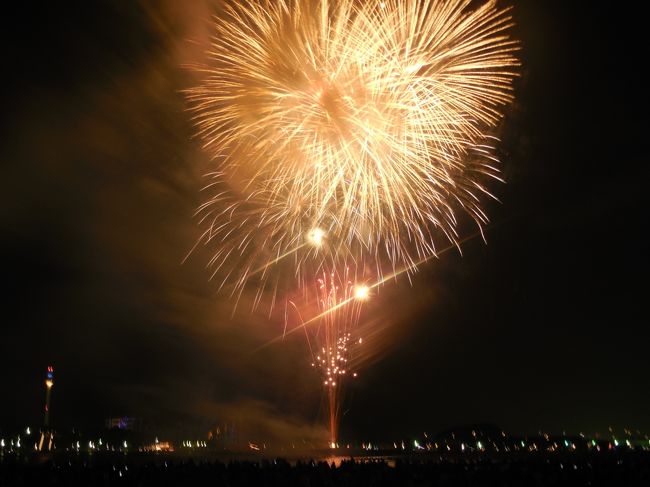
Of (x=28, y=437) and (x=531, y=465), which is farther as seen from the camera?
(x=28, y=437)

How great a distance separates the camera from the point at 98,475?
13.6 meters

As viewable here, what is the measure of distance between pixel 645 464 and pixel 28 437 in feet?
265

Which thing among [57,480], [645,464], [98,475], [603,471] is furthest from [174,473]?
[645,464]

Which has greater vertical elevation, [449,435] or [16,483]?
[449,435]

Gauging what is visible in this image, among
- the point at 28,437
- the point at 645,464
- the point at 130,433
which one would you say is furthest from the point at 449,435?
the point at 645,464

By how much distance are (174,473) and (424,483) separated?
5.71m

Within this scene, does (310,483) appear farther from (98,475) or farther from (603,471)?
(603,471)

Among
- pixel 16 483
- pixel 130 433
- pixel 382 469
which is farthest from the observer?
pixel 130 433

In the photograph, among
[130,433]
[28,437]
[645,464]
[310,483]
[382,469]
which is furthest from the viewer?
[130,433]

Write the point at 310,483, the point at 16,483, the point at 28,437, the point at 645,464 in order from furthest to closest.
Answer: the point at 28,437 < the point at 645,464 < the point at 310,483 < the point at 16,483

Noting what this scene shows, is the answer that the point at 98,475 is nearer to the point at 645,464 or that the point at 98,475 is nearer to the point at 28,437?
the point at 645,464

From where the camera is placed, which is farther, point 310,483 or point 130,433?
point 130,433

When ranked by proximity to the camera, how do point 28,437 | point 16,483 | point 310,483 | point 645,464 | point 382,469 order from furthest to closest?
point 28,437
point 645,464
point 382,469
point 310,483
point 16,483

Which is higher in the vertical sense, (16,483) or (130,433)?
(130,433)
